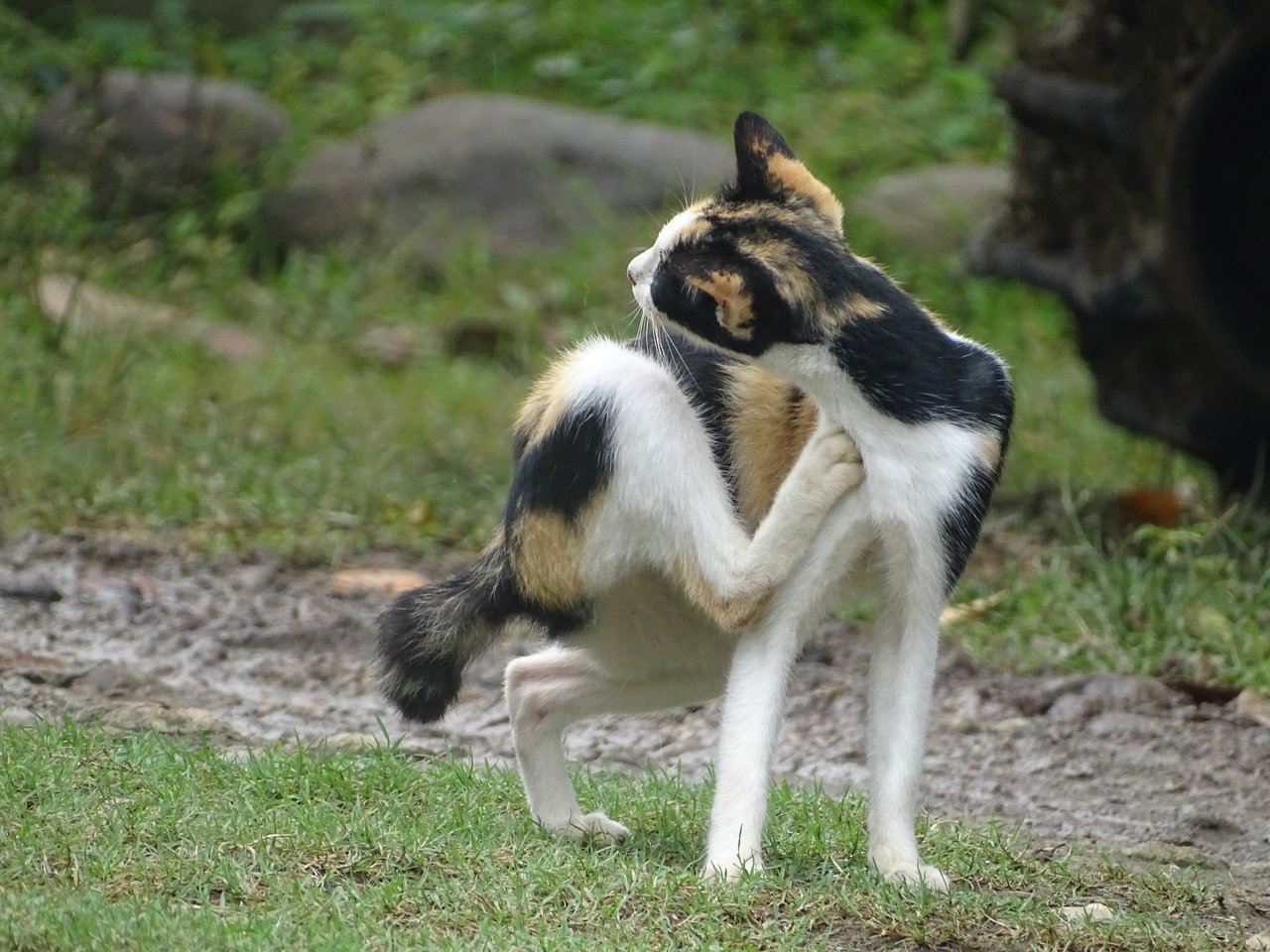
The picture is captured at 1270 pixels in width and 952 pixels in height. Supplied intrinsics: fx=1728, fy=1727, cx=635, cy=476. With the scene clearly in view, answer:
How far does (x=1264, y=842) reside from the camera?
433cm

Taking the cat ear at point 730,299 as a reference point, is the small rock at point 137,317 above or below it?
below

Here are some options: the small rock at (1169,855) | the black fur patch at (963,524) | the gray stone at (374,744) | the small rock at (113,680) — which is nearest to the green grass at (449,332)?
the small rock at (1169,855)

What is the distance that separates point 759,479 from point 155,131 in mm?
8301

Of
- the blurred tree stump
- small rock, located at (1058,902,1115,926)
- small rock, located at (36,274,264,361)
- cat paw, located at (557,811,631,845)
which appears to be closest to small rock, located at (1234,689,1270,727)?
the blurred tree stump

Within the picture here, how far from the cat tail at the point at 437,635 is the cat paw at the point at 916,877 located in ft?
3.19

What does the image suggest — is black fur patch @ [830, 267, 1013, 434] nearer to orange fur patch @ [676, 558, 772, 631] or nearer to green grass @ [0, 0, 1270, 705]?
orange fur patch @ [676, 558, 772, 631]


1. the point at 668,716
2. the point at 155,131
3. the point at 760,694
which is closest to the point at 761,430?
the point at 760,694

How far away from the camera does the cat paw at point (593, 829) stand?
3.61 meters

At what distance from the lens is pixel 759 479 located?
12.0 ft

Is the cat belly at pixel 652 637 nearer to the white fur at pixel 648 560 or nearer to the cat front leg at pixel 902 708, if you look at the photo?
the white fur at pixel 648 560

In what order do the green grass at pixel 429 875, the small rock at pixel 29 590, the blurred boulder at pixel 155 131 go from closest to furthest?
the green grass at pixel 429 875 < the small rock at pixel 29 590 < the blurred boulder at pixel 155 131

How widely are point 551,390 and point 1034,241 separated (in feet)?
14.0

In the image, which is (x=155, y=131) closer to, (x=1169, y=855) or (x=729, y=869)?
(x=1169, y=855)

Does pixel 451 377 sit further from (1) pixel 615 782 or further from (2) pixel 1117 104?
(1) pixel 615 782
